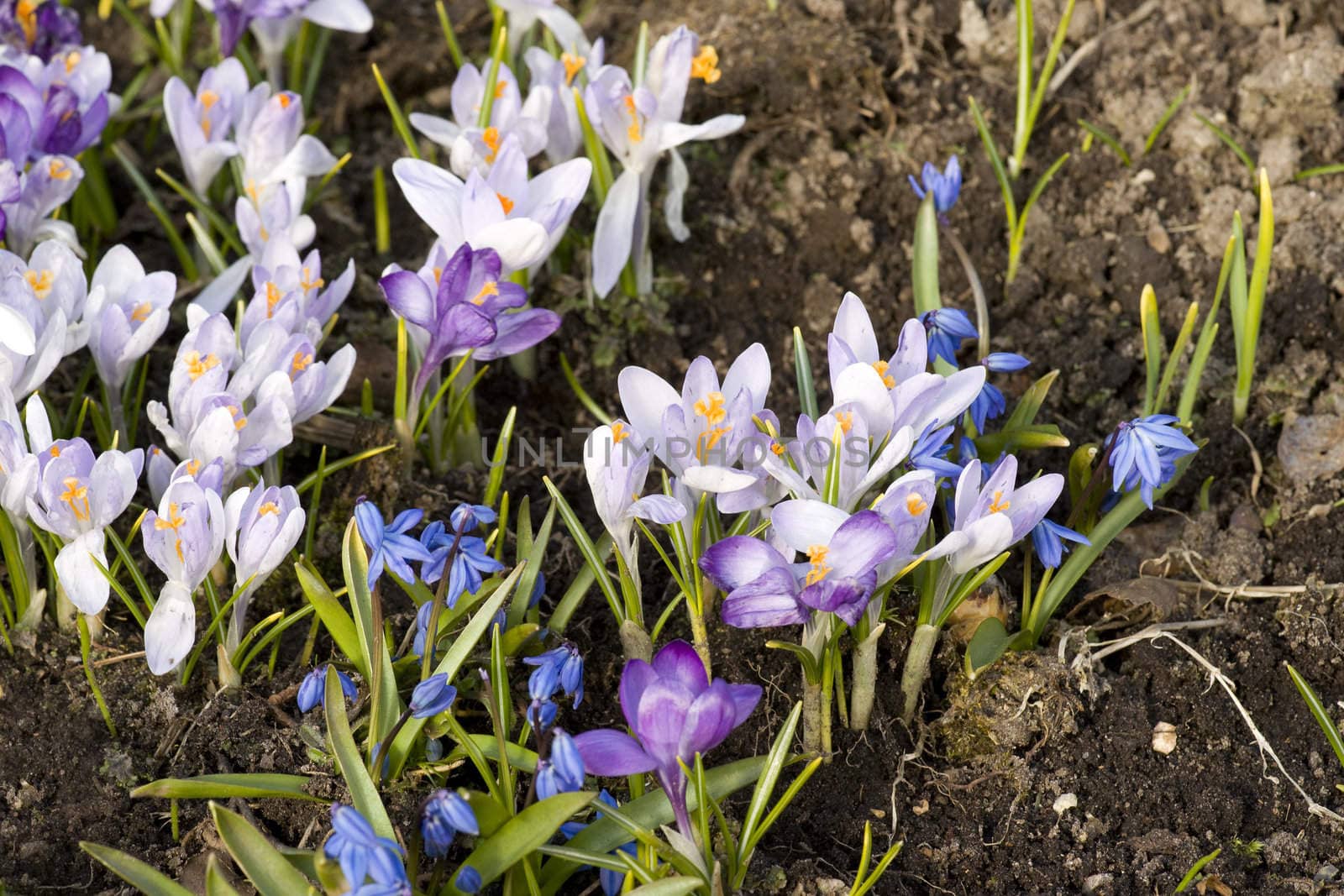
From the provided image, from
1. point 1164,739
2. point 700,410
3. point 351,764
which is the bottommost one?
point 1164,739

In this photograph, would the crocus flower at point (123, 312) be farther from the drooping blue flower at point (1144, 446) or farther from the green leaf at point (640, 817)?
the drooping blue flower at point (1144, 446)

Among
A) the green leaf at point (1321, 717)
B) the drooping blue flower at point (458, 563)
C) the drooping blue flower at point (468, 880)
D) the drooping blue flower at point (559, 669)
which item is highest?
the drooping blue flower at point (458, 563)

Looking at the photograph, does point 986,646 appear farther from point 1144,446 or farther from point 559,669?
point 559,669

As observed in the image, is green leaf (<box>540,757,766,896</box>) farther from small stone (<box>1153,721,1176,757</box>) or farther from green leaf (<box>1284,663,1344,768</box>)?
green leaf (<box>1284,663,1344,768</box>)

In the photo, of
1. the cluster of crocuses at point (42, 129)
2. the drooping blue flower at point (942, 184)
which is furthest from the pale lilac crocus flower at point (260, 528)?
the drooping blue flower at point (942, 184)

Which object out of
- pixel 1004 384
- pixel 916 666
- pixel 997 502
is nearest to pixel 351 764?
pixel 916 666

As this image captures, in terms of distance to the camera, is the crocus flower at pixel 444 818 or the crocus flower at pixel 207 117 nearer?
the crocus flower at pixel 444 818

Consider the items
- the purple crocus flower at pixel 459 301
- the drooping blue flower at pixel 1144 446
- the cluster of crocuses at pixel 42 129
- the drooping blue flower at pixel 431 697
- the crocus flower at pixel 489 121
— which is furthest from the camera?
the crocus flower at pixel 489 121

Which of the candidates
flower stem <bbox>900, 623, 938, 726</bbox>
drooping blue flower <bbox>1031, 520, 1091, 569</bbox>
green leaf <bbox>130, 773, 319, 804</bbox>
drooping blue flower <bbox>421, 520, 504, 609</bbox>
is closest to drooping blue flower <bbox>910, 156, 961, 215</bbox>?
drooping blue flower <bbox>1031, 520, 1091, 569</bbox>
